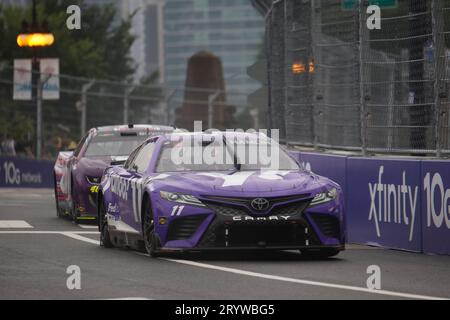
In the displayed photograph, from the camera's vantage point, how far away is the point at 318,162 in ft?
61.6

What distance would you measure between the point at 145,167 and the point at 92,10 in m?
63.9

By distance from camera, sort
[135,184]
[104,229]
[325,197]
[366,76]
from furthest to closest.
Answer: [366,76], [104,229], [135,184], [325,197]

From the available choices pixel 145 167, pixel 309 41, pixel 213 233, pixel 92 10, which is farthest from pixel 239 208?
pixel 92 10

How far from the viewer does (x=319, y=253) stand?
14.7m

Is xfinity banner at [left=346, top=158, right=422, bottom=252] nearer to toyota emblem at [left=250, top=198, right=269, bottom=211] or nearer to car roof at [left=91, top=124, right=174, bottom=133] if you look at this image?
toyota emblem at [left=250, top=198, right=269, bottom=211]

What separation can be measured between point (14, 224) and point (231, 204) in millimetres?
6843

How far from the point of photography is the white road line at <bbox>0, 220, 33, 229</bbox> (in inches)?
770

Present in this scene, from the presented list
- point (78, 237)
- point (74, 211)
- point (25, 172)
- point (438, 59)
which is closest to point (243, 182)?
point (438, 59)

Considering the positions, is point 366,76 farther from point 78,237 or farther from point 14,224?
point 14,224

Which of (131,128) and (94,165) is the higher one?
(131,128)

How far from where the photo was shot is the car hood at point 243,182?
14094mm

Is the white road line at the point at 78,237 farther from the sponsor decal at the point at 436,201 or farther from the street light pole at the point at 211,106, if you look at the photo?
the street light pole at the point at 211,106

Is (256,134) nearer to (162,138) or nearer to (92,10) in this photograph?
(162,138)

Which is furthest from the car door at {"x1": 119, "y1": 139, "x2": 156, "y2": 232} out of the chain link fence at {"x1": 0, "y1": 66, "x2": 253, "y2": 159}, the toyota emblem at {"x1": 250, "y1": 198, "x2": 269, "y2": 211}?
the chain link fence at {"x1": 0, "y1": 66, "x2": 253, "y2": 159}
